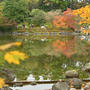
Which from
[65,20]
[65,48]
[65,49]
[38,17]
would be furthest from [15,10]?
[65,49]

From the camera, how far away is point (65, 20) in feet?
119

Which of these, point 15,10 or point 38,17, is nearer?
point 15,10

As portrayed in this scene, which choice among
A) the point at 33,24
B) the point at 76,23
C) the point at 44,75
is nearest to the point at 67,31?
the point at 76,23

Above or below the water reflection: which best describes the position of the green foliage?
above

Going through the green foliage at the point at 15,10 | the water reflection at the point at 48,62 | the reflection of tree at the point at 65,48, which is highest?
the green foliage at the point at 15,10

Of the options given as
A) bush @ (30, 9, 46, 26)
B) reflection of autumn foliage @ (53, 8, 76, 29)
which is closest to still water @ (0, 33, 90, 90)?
reflection of autumn foliage @ (53, 8, 76, 29)

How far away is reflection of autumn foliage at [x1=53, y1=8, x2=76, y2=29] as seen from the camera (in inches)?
1387

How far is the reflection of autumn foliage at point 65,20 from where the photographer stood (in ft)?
116

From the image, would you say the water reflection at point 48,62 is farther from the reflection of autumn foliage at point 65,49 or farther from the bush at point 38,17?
the bush at point 38,17

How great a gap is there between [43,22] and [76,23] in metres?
7.46

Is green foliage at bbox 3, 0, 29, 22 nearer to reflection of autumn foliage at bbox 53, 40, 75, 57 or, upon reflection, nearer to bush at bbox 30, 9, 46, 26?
bush at bbox 30, 9, 46, 26

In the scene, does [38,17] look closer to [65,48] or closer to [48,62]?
[65,48]

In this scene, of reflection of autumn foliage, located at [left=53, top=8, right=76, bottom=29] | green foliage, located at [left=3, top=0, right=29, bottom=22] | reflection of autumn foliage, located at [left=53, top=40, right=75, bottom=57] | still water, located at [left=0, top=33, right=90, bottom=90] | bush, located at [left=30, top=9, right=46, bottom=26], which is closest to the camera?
still water, located at [left=0, top=33, right=90, bottom=90]

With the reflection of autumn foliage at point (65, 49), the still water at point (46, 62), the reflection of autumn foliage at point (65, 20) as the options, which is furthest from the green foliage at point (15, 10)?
the still water at point (46, 62)
